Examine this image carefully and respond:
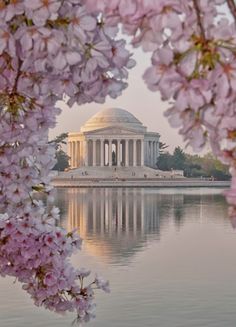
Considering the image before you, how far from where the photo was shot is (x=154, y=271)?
26.5m

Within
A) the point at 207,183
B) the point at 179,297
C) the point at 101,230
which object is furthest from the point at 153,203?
the point at 207,183

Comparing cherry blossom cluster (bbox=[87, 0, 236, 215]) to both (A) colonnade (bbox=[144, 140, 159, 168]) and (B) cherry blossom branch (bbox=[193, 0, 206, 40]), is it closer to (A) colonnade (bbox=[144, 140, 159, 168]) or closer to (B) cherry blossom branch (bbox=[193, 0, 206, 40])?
(B) cherry blossom branch (bbox=[193, 0, 206, 40])

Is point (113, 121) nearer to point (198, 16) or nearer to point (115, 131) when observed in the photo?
point (115, 131)

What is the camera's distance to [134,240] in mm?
36375

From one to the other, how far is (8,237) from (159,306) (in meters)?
15.3

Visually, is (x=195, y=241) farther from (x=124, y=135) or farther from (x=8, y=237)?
(x=124, y=135)

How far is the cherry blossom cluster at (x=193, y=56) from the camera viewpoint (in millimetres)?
2143

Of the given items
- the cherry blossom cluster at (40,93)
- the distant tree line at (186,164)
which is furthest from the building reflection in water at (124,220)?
the distant tree line at (186,164)

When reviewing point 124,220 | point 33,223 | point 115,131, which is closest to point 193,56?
point 33,223

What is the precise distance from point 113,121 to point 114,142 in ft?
17.0

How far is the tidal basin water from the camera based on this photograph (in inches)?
741

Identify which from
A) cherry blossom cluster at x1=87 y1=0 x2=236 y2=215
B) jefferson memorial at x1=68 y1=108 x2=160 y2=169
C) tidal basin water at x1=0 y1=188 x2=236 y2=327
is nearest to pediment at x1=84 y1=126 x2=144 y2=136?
jefferson memorial at x1=68 y1=108 x2=160 y2=169

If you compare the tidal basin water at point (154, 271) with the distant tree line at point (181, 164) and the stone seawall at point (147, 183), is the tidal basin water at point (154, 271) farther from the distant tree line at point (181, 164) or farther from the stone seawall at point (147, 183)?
the distant tree line at point (181, 164)

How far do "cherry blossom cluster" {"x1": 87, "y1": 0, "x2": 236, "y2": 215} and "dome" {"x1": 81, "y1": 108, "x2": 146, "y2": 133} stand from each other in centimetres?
14034
